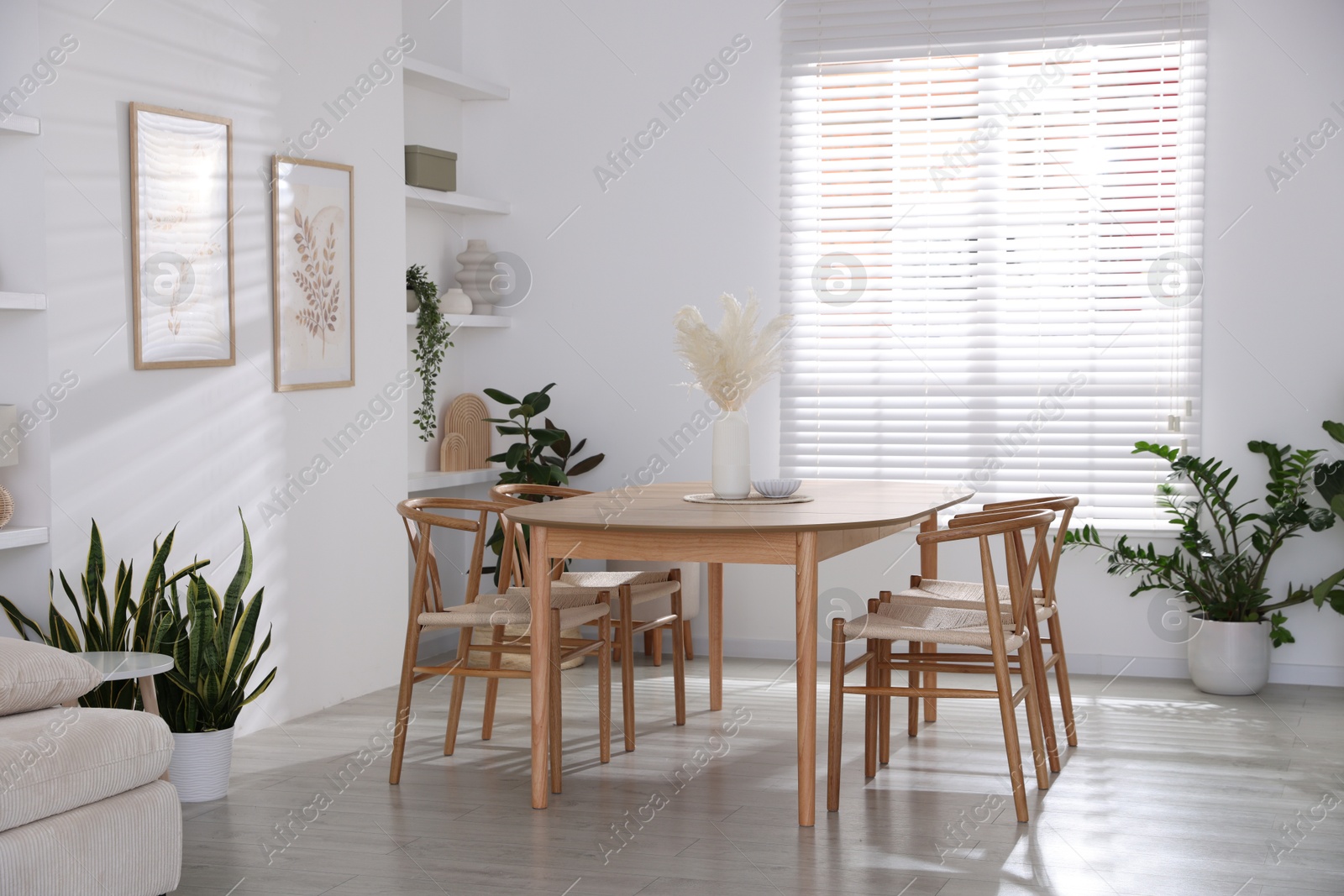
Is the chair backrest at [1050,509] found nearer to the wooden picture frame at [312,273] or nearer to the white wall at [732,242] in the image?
the white wall at [732,242]

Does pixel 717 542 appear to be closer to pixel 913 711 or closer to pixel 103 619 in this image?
pixel 913 711

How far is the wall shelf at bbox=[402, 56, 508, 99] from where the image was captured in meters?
5.39

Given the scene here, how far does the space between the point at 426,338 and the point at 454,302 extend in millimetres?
347

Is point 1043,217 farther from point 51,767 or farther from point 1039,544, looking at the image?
point 51,767

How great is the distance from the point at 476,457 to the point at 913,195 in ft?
7.30

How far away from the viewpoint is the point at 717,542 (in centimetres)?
342

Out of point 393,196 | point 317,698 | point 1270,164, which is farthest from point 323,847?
point 1270,164

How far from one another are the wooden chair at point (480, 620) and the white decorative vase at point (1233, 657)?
230 cm

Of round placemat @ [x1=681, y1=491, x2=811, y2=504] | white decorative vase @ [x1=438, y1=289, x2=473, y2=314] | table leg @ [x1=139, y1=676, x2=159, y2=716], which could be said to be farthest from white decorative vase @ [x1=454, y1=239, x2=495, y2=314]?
table leg @ [x1=139, y1=676, x2=159, y2=716]

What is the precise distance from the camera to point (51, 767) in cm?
264

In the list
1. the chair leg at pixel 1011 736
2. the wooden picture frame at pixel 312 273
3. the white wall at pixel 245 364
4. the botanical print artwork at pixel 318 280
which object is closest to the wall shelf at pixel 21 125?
the white wall at pixel 245 364

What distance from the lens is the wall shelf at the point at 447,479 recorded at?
5.52 metres

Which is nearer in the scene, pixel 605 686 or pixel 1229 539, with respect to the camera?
pixel 605 686

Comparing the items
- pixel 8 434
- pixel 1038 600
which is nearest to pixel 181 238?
pixel 8 434
